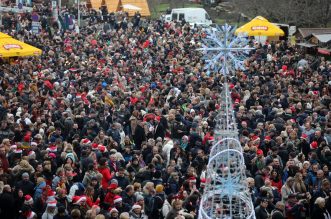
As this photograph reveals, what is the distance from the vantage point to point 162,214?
38.8ft

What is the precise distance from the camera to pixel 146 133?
1730 centimetres

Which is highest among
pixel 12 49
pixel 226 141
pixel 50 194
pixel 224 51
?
pixel 224 51

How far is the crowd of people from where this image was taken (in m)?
11.9

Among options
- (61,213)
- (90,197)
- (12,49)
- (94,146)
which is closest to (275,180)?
(90,197)

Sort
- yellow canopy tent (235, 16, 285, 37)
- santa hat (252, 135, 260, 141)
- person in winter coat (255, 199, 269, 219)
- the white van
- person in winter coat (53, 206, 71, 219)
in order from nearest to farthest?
1. person in winter coat (53, 206, 71, 219)
2. person in winter coat (255, 199, 269, 219)
3. santa hat (252, 135, 260, 141)
4. yellow canopy tent (235, 16, 285, 37)
5. the white van

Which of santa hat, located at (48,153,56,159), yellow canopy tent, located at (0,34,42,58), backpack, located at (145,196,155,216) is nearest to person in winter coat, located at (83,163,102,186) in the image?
backpack, located at (145,196,155,216)

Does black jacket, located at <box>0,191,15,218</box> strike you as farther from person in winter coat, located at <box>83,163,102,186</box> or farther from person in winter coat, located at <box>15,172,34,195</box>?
person in winter coat, located at <box>83,163,102,186</box>

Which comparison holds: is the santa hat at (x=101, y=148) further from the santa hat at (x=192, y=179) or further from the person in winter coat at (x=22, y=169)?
the santa hat at (x=192, y=179)

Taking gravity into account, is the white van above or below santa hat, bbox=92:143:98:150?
above

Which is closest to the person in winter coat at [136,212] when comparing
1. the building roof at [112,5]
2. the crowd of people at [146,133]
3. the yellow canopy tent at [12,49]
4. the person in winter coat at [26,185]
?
the crowd of people at [146,133]

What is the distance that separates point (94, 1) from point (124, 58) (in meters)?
18.6

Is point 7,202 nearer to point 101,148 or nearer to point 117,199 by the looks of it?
point 117,199

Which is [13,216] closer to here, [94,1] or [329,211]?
[329,211]

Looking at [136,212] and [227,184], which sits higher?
[227,184]
